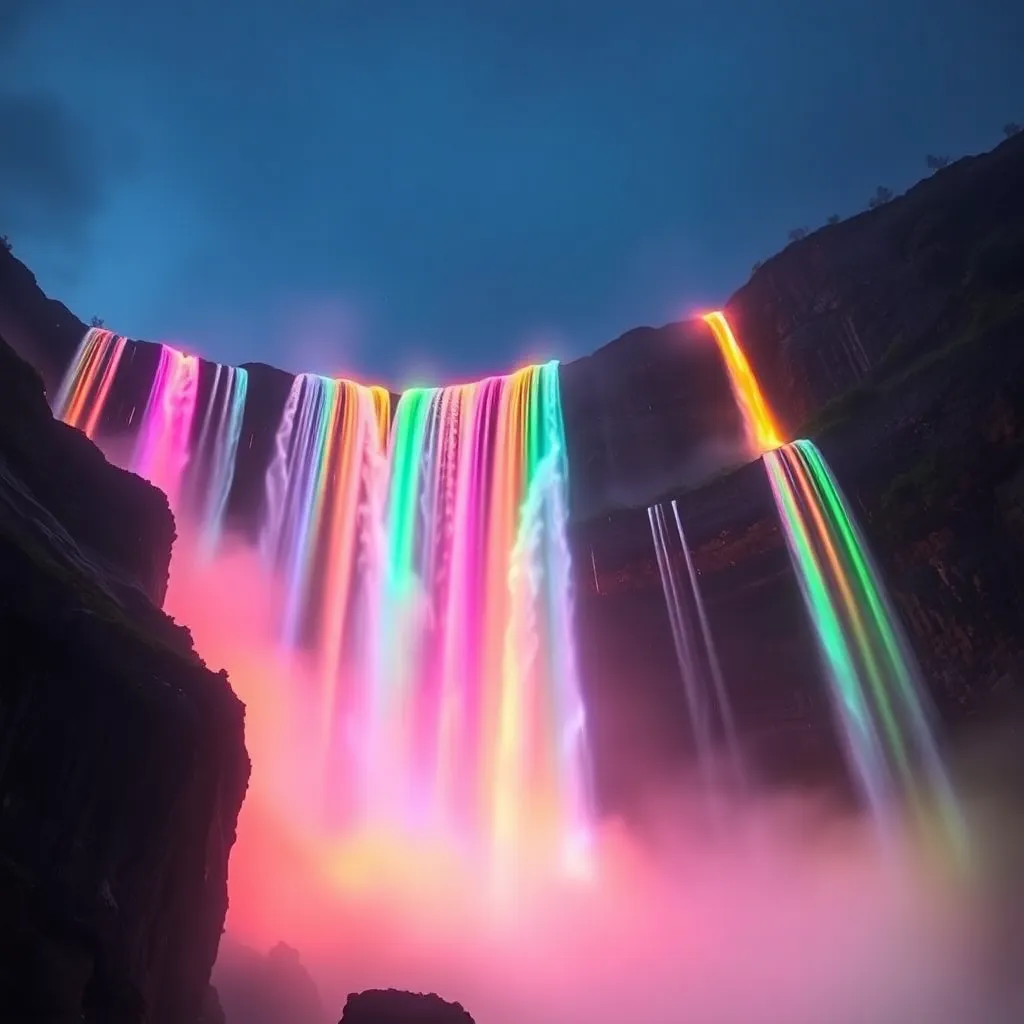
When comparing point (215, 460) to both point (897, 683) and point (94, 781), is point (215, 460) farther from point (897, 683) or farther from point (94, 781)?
point (897, 683)

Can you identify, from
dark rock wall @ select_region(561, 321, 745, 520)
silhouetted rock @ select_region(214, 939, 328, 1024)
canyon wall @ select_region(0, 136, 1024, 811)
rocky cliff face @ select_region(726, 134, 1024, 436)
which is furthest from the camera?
dark rock wall @ select_region(561, 321, 745, 520)

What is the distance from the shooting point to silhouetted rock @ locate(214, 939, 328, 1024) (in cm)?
1766

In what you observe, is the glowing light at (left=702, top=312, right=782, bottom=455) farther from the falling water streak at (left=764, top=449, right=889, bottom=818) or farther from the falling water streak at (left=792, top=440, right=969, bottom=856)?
the falling water streak at (left=792, top=440, right=969, bottom=856)

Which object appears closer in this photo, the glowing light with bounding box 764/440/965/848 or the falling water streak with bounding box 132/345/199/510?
the glowing light with bounding box 764/440/965/848

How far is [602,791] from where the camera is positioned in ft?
91.8

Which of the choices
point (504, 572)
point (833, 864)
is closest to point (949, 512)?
point (833, 864)

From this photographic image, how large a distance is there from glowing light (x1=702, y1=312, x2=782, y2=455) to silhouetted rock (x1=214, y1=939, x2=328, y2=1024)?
2288 cm

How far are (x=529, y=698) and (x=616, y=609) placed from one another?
4.59 metres

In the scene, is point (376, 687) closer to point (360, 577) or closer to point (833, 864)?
point (360, 577)

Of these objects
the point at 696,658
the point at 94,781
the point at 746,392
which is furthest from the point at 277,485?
the point at 94,781

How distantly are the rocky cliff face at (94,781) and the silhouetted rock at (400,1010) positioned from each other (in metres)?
2.61

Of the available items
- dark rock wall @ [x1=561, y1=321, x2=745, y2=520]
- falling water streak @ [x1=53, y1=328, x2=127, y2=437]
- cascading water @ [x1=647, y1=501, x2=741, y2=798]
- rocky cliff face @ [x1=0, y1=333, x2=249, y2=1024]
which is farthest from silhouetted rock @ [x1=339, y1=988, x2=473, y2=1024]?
falling water streak @ [x1=53, y1=328, x2=127, y2=437]

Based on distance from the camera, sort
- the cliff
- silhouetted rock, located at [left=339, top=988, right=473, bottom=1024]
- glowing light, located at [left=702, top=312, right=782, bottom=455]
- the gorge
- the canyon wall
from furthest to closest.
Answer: glowing light, located at [left=702, top=312, right=782, bottom=455] → the canyon wall → the cliff → silhouetted rock, located at [left=339, top=988, right=473, bottom=1024] → the gorge

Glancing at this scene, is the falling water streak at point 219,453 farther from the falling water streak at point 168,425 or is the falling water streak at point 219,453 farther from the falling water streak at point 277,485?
the falling water streak at point 277,485
